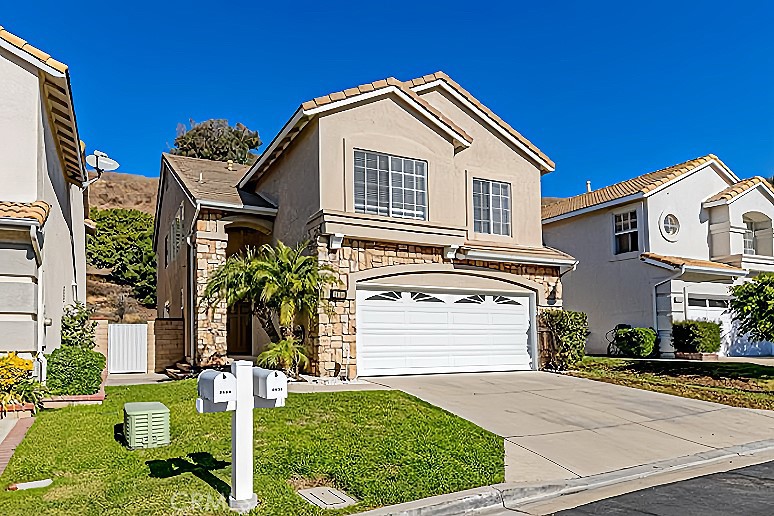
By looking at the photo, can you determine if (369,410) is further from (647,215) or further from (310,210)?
(647,215)

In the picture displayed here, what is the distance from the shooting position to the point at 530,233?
19375 millimetres

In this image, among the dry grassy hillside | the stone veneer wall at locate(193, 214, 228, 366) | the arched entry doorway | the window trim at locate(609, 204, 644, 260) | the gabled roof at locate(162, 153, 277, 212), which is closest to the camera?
the stone veneer wall at locate(193, 214, 228, 366)

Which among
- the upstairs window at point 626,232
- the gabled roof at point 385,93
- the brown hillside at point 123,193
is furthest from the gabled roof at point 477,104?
the brown hillside at point 123,193

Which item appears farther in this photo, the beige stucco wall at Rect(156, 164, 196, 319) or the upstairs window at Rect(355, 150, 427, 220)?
the beige stucco wall at Rect(156, 164, 196, 319)

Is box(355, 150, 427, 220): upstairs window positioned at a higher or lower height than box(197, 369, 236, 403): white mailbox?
higher

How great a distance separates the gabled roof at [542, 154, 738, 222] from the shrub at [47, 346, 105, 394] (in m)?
19.0

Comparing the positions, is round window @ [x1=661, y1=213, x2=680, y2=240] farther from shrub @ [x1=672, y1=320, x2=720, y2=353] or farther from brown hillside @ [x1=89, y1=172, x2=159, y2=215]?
brown hillside @ [x1=89, y1=172, x2=159, y2=215]

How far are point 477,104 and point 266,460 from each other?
14.0 meters

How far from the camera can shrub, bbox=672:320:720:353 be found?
73.6ft

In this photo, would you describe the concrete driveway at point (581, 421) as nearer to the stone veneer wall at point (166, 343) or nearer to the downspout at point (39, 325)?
the downspout at point (39, 325)

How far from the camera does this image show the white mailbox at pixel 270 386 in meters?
6.36

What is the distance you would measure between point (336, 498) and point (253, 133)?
45902mm

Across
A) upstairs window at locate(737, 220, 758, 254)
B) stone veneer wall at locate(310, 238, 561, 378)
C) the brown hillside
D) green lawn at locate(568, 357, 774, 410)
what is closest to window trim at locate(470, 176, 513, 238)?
A: stone veneer wall at locate(310, 238, 561, 378)

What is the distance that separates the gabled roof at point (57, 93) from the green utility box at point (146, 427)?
6985 millimetres
